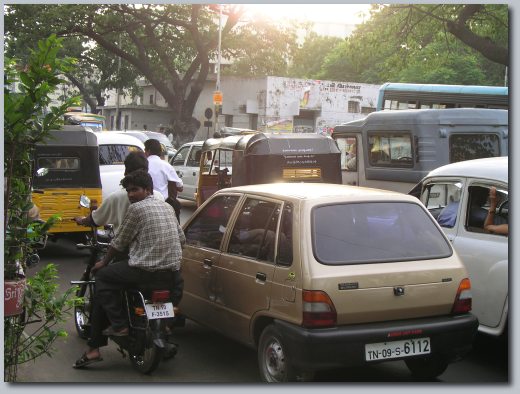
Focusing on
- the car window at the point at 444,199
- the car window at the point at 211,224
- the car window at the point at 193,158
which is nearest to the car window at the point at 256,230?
the car window at the point at 211,224

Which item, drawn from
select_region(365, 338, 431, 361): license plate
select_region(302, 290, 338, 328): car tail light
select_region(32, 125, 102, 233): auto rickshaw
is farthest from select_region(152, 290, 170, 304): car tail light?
select_region(32, 125, 102, 233): auto rickshaw

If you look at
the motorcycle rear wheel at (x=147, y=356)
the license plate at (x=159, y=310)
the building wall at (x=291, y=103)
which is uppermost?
the building wall at (x=291, y=103)

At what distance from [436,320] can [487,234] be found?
51.9 inches

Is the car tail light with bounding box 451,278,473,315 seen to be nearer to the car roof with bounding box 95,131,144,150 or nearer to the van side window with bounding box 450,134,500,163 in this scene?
the van side window with bounding box 450,134,500,163

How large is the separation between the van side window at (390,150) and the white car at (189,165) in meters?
5.11

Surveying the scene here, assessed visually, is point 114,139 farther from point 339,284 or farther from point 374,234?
point 339,284

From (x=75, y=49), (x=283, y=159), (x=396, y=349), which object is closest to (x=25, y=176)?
(x=396, y=349)

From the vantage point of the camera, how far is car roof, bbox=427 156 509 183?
6117mm

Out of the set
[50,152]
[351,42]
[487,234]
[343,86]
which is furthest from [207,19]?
[487,234]

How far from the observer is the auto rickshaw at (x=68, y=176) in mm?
10867

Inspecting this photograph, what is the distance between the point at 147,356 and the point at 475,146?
27.8 feet

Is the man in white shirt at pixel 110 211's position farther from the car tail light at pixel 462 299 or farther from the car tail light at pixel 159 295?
the car tail light at pixel 462 299

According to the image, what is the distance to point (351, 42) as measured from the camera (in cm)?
1872

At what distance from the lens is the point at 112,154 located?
13438mm
